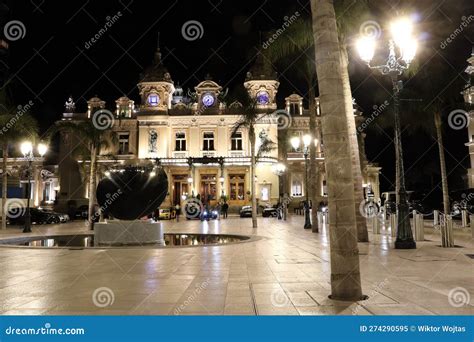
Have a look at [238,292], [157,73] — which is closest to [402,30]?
[238,292]

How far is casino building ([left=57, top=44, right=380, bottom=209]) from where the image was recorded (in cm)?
4609

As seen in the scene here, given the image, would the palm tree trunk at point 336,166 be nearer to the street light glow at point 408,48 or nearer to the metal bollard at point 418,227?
the street light glow at point 408,48

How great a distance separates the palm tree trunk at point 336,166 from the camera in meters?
5.53

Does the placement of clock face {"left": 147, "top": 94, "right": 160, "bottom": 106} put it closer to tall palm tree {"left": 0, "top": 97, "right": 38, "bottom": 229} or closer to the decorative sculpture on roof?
the decorative sculpture on roof

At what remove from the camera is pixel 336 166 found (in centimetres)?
555

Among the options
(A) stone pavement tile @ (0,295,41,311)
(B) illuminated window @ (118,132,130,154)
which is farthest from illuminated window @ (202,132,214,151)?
(A) stone pavement tile @ (0,295,41,311)

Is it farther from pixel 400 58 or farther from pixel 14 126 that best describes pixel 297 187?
pixel 400 58

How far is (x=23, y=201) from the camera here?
33.8 m

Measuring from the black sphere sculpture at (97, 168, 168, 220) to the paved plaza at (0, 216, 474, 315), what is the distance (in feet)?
9.93

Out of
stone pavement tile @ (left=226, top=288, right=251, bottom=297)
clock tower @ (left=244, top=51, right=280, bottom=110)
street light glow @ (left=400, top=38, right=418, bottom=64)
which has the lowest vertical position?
stone pavement tile @ (left=226, top=288, right=251, bottom=297)

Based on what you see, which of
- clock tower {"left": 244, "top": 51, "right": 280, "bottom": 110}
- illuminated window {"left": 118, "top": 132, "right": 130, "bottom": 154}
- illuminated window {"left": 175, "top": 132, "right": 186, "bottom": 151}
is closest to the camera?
clock tower {"left": 244, "top": 51, "right": 280, "bottom": 110}

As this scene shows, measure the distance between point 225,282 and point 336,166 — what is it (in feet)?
9.53

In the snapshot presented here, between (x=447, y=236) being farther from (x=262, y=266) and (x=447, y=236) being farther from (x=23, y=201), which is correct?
(x=23, y=201)
